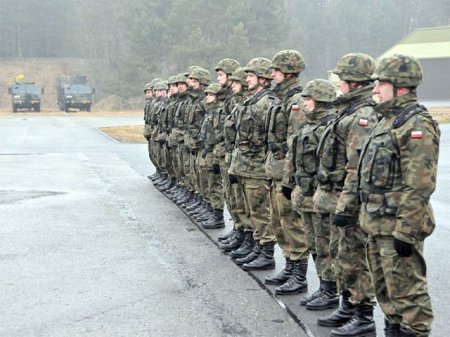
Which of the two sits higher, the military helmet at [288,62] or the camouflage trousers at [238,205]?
the military helmet at [288,62]

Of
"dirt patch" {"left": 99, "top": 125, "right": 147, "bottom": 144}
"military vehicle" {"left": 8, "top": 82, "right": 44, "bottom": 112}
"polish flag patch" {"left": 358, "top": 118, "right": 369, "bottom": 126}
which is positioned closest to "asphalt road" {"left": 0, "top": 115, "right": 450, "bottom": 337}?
"polish flag patch" {"left": 358, "top": 118, "right": 369, "bottom": 126}

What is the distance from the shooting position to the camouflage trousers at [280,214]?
614cm

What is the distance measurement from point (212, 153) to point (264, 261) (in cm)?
241

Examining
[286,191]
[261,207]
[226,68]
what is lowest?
[261,207]

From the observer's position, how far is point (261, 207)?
274 inches

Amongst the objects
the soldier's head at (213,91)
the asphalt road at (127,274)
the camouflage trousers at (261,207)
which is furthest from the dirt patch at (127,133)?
the camouflage trousers at (261,207)

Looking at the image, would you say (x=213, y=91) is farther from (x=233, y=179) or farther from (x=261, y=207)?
(x=261, y=207)

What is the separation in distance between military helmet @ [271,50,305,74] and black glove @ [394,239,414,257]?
2.50m

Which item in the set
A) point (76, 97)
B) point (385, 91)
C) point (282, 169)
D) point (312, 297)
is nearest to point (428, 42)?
point (76, 97)

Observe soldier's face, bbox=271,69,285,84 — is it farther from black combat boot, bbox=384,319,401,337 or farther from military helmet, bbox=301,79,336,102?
black combat boot, bbox=384,319,401,337

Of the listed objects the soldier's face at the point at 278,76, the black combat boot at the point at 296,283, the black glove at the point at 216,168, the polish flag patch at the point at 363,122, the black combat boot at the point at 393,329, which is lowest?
the black combat boot at the point at 296,283

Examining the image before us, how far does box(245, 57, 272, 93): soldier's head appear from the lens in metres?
6.85

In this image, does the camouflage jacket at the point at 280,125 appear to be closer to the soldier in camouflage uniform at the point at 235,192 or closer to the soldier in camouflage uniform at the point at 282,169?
the soldier in camouflage uniform at the point at 282,169

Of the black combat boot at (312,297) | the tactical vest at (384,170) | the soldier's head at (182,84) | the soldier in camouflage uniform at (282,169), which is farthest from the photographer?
the soldier's head at (182,84)
